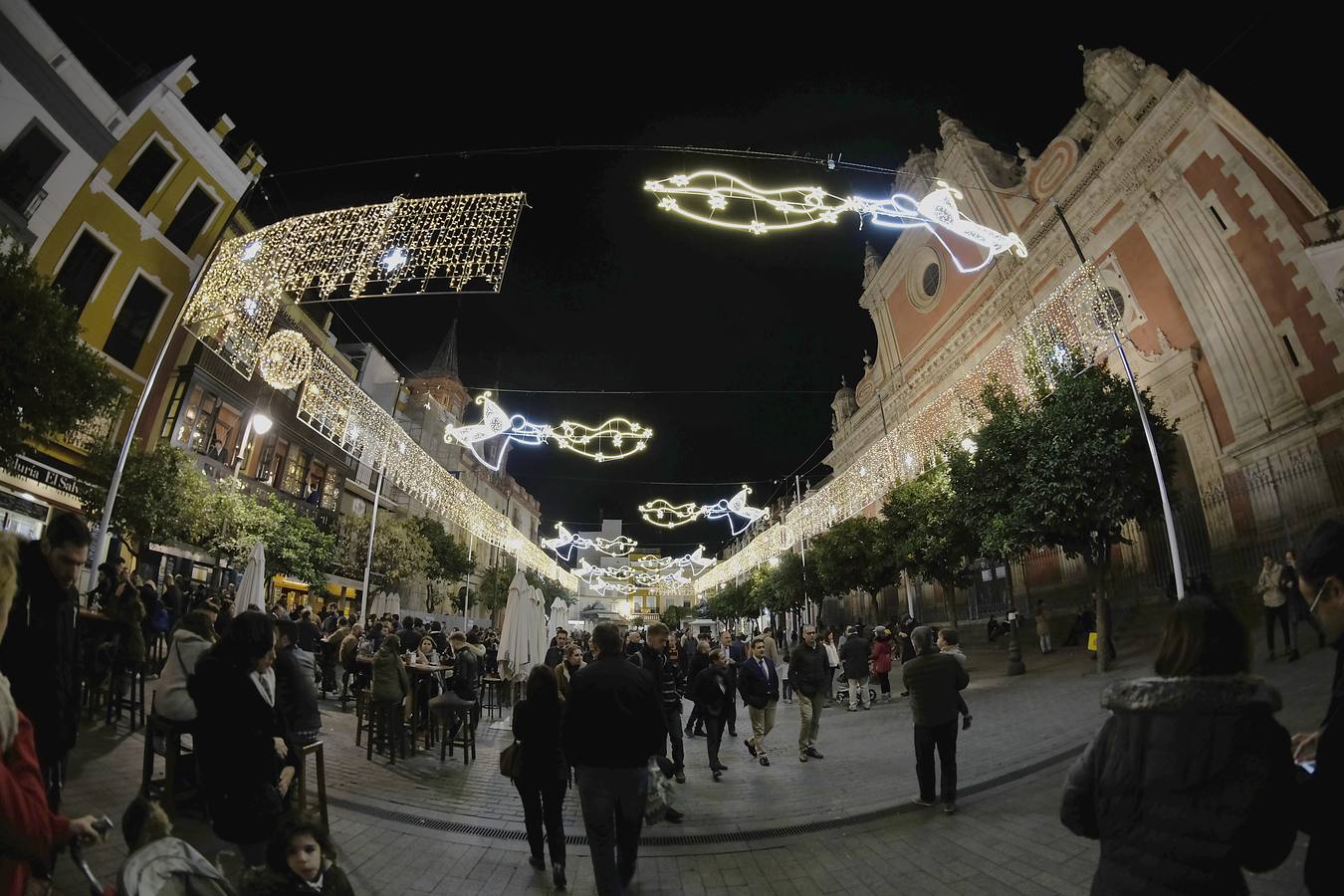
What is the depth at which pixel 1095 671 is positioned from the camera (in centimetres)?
1319

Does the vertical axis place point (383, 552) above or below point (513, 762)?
above

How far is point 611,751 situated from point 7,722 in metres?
3.05

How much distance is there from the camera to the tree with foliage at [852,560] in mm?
24212

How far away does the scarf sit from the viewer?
1959 mm

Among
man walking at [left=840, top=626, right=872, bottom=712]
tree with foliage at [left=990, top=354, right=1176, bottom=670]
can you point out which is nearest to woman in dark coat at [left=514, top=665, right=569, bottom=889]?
man walking at [left=840, top=626, right=872, bottom=712]

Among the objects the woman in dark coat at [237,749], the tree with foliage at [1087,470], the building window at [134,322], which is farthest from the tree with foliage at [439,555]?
the woman in dark coat at [237,749]

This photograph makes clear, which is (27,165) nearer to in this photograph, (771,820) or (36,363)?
(36,363)

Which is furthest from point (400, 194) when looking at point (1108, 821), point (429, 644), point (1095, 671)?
point (1095, 671)

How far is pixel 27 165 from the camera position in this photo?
15031mm

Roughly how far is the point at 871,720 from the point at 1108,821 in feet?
38.8

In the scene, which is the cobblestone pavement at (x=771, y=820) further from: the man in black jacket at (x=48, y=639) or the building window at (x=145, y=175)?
the building window at (x=145, y=175)

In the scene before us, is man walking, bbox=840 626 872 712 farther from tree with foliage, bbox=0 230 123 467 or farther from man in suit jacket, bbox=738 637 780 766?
tree with foliage, bbox=0 230 123 467

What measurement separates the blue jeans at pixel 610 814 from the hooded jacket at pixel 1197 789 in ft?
9.50

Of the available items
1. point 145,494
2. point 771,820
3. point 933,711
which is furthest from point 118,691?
point 145,494
